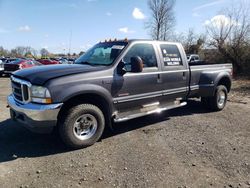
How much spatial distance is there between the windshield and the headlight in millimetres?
1423

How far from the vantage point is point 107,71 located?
15.2ft

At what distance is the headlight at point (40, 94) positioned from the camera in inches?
155

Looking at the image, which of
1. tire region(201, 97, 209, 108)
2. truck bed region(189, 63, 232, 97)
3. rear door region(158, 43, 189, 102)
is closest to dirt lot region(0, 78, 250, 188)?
rear door region(158, 43, 189, 102)

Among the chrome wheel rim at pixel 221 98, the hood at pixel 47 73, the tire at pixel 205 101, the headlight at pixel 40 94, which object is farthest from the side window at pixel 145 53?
the chrome wheel rim at pixel 221 98

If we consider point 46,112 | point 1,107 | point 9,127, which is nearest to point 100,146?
point 46,112

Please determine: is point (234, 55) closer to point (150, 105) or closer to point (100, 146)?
point (150, 105)

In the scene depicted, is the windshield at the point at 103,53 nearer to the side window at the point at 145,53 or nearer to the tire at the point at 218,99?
the side window at the point at 145,53

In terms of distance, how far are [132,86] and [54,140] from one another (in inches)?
74.4

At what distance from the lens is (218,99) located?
24.0 ft

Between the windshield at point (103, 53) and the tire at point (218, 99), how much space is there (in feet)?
11.3

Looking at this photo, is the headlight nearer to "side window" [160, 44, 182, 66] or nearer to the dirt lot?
the dirt lot

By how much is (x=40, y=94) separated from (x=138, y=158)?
1.90 m

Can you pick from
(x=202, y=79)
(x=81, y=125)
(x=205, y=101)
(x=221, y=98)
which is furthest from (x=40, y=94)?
(x=221, y=98)

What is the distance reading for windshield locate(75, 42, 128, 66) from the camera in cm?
502
